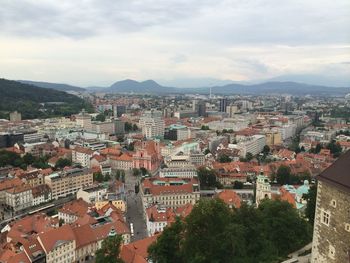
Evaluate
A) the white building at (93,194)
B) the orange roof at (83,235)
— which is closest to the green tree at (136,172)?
the white building at (93,194)

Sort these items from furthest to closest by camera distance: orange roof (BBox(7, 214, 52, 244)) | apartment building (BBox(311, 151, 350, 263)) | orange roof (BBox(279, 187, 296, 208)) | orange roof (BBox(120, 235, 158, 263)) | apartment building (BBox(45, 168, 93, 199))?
apartment building (BBox(45, 168, 93, 199)) → orange roof (BBox(279, 187, 296, 208)) → orange roof (BBox(7, 214, 52, 244)) → orange roof (BBox(120, 235, 158, 263)) → apartment building (BBox(311, 151, 350, 263))

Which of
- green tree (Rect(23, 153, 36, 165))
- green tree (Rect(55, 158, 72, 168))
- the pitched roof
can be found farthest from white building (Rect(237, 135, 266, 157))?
the pitched roof

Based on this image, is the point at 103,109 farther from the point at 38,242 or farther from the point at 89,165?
the point at 38,242

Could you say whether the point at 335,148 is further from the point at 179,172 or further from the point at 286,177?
the point at 179,172

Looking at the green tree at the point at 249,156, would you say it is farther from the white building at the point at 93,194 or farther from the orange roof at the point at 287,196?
the white building at the point at 93,194

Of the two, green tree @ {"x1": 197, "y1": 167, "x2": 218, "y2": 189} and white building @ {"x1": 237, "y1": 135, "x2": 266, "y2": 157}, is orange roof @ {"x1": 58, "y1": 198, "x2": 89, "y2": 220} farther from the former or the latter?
white building @ {"x1": 237, "y1": 135, "x2": 266, "y2": 157}
